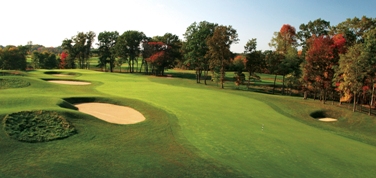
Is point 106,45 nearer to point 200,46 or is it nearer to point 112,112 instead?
point 200,46

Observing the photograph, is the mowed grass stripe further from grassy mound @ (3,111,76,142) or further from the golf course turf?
grassy mound @ (3,111,76,142)

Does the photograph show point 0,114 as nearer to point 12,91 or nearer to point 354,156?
point 12,91

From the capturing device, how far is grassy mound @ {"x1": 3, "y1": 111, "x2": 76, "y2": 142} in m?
14.2

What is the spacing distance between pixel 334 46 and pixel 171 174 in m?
42.5

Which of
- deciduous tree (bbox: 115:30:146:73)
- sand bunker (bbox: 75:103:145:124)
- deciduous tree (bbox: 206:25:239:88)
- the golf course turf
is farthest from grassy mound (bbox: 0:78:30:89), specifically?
deciduous tree (bbox: 115:30:146:73)

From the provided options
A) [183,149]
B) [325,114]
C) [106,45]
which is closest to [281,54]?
[325,114]

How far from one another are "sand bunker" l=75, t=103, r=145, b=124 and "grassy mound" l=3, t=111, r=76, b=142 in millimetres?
4784

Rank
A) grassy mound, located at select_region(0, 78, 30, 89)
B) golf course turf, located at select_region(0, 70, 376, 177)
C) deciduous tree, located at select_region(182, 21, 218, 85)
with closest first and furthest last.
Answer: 1. golf course turf, located at select_region(0, 70, 376, 177)
2. grassy mound, located at select_region(0, 78, 30, 89)
3. deciduous tree, located at select_region(182, 21, 218, 85)

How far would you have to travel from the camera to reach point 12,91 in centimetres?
2911

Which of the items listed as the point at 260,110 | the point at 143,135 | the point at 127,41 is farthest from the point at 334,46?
the point at 127,41

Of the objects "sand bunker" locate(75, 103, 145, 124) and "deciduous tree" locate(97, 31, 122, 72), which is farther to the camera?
"deciduous tree" locate(97, 31, 122, 72)

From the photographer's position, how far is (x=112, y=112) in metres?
24.1

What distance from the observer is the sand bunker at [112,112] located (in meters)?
21.5

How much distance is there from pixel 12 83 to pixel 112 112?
18878 mm
